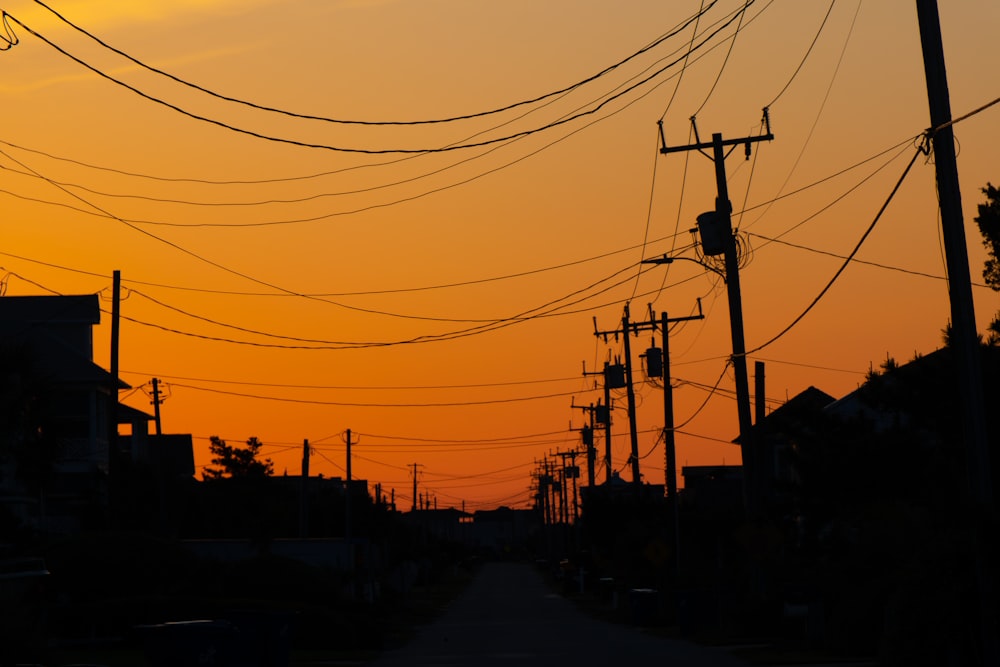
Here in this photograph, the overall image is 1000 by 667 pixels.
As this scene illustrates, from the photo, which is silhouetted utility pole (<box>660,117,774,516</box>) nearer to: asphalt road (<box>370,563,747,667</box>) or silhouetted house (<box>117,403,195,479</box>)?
asphalt road (<box>370,563,747,667</box>)

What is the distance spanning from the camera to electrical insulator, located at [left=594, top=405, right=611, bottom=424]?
8431 cm

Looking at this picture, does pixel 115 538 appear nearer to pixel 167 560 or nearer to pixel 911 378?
pixel 167 560

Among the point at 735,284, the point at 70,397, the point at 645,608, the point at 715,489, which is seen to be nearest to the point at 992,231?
the point at 735,284

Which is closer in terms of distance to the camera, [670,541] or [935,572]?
[935,572]

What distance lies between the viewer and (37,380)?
34375 millimetres

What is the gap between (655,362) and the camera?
57562 mm

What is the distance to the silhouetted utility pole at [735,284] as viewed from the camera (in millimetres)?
37375

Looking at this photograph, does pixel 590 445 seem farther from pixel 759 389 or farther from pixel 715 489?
pixel 759 389

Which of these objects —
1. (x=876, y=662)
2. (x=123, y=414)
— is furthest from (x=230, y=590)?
(x=123, y=414)

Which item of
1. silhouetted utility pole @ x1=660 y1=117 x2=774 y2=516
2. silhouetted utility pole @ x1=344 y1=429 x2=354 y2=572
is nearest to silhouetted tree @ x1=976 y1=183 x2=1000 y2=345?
silhouetted utility pole @ x1=660 y1=117 x2=774 y2=516

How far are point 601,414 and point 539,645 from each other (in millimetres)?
57721

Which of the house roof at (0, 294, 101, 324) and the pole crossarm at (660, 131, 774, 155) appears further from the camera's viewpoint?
the house roof at (0, 294, 101, 324)

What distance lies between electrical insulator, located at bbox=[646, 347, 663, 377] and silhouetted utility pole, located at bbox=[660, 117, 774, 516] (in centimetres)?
1872

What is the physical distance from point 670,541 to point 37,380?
33.5 metres
